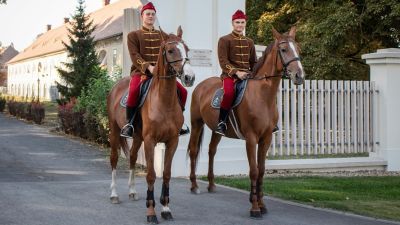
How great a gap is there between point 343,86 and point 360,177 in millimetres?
2542

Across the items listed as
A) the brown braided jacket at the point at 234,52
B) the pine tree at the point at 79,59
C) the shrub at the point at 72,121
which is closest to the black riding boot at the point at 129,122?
the brown braided jacket at the point at 234,52

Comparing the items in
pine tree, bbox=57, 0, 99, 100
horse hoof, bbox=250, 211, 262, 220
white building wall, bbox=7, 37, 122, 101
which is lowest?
horse hoof, bbox=250, 211, 262, 220

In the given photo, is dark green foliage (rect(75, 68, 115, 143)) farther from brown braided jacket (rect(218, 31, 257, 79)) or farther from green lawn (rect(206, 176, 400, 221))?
brown braided jacket (rect(218, 31, 257, 79))

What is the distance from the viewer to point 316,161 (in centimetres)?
1327

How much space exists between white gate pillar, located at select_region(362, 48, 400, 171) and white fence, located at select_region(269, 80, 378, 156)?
0.18 meters

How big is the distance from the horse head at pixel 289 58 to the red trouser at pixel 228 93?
1.05m

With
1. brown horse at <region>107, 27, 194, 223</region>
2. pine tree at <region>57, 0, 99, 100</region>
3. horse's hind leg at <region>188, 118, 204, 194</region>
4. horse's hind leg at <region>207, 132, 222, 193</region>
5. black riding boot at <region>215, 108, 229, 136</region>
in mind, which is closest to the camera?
brown horse at <region>107, 27, 194, 223</region>

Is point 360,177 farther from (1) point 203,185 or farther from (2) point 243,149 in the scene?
(1) point 203,185

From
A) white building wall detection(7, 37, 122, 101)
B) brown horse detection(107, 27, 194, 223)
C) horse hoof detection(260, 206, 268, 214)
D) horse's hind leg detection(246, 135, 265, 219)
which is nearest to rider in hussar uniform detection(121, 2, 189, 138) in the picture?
brown horse detection(107, 27, 194, 223)

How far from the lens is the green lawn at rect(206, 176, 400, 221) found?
8.54 meters

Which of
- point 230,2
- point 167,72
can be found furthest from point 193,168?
point 230,2

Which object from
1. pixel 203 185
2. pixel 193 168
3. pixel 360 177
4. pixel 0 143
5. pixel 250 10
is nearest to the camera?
pixel 193 168

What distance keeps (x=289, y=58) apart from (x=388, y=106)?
7.25 meters

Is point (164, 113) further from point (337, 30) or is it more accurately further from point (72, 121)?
point (337, 30)
